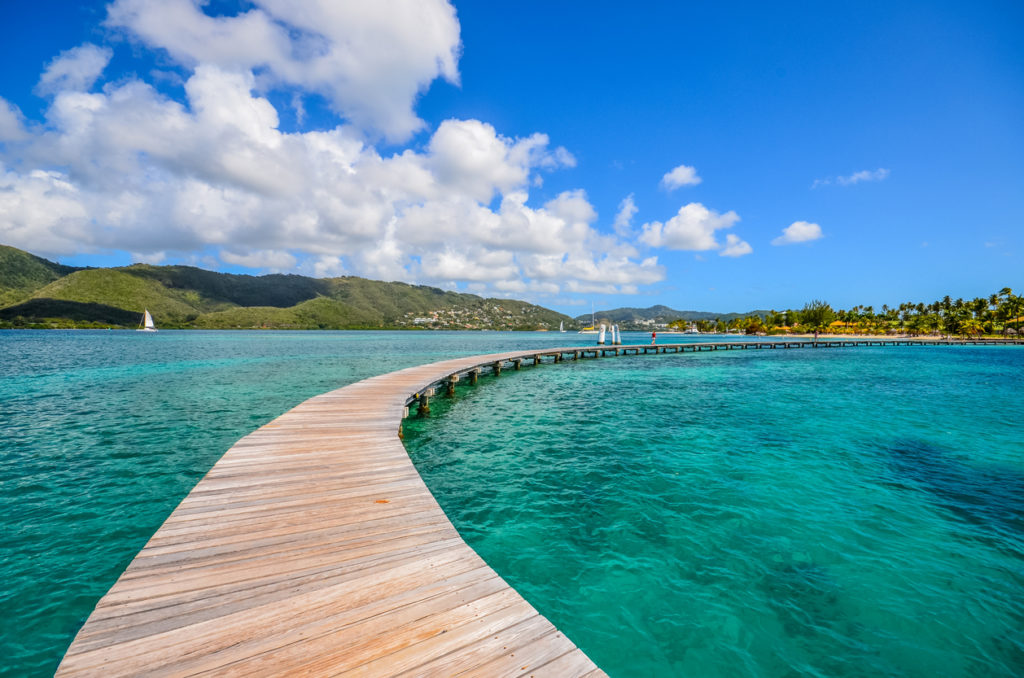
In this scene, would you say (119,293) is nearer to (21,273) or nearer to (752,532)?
(21,273)

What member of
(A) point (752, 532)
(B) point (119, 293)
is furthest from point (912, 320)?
(B) point (119, 293)

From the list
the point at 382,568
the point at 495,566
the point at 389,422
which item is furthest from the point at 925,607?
the point at 389,422

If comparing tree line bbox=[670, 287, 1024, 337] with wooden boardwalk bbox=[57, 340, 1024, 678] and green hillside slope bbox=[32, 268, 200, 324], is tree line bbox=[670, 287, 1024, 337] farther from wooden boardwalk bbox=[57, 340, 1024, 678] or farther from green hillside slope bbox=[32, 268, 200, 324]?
green hillside slope bbox=[32, 268, 200, 324]

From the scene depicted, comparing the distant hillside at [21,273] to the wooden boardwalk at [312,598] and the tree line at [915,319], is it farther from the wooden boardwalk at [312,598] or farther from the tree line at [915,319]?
the tree line at [915,319]

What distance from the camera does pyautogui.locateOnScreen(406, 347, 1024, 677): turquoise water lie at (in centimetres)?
482

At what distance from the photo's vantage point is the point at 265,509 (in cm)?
540

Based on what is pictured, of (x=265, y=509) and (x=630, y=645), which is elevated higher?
(x=265, y=509)

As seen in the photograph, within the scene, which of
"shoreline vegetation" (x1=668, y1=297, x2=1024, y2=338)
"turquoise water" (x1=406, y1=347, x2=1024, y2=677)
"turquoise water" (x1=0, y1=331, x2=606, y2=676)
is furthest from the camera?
"shoreline vegetation" (x1=668, y1=297, x2=1024, y2=338)

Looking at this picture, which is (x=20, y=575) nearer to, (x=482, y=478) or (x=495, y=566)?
(x=495, y=566)

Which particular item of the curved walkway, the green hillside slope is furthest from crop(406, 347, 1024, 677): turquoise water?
the green hillside slope

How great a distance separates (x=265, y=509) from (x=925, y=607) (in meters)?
8.96

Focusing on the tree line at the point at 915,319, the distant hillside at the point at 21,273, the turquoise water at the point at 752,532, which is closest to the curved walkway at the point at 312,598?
the turquoise water at the point at 752,532

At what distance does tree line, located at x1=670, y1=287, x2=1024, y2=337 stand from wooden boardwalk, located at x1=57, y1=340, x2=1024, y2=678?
141 m

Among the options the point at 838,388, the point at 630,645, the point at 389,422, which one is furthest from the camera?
the point at 838,388
